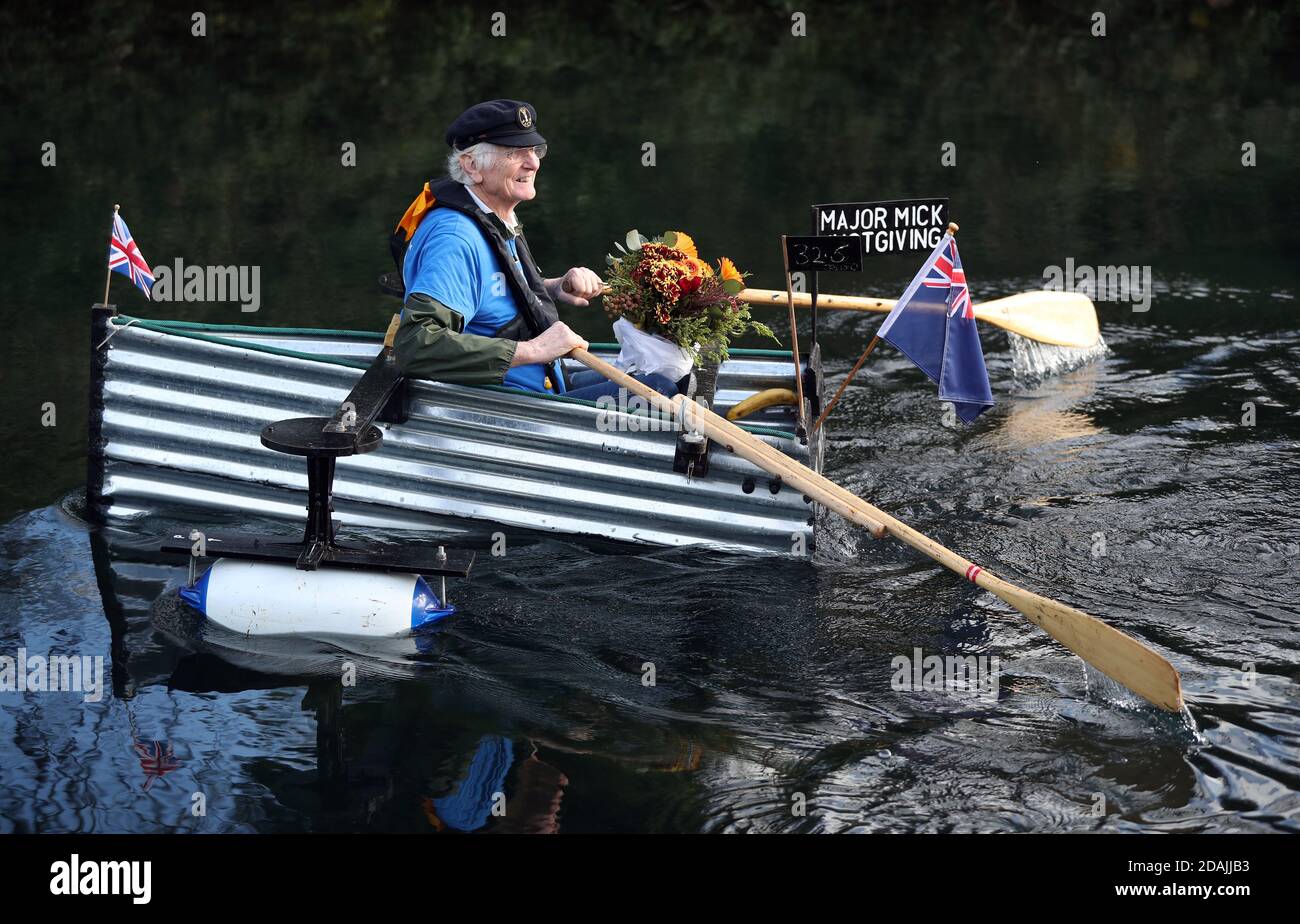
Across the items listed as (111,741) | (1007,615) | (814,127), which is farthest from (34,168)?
(1007,615)

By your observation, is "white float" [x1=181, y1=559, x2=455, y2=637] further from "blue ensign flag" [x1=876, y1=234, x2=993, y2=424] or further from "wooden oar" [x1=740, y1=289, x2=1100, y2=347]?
"wooden oar" [x1=740, y1=289, x2=1100, y2=347]

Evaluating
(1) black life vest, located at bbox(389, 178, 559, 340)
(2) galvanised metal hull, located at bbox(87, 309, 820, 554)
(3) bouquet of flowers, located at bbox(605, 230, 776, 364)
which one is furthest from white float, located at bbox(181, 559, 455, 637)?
(3) bouquet of flowers, located at bbox(605, 230, 776, 364)

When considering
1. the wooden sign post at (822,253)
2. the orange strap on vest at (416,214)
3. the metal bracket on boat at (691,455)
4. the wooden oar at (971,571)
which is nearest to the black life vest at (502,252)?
the orange strap on vest at (416,214)

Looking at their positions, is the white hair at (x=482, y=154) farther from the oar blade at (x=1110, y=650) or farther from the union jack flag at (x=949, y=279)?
the oar blade at (x=1110, y=650)

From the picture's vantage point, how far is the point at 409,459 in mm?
6285

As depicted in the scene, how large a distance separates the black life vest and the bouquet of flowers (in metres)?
0.31

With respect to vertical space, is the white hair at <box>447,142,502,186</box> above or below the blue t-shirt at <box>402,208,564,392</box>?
above

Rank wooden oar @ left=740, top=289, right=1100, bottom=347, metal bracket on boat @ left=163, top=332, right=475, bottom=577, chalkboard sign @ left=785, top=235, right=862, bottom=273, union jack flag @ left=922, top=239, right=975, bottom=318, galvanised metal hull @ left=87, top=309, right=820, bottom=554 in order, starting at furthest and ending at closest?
wooden oar @ left=740, top=289, right=1100, bottom=347 < galvanised metal hull @ left=87, top=309, right=820, bottom=554 < union jack flag @ left=922, top=239, right=975, bottom=318 < chalkboard sign @ left=785, top=235, right=862, bottom=273 < metal bracket on boat @ left=163, top=332, right=475, bottom=577

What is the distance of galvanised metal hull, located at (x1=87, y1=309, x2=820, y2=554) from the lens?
6082 millimetres

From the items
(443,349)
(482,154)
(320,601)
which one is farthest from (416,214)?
(320,601)

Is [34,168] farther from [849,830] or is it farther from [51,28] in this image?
[849,830]

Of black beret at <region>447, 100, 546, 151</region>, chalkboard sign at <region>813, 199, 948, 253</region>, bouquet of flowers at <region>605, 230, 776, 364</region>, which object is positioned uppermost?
black beret at <region>447, 100, 546, 151</region>

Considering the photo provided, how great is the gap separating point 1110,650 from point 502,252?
2.74 meters

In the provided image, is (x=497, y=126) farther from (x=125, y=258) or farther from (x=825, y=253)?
(x=125, y=258)
